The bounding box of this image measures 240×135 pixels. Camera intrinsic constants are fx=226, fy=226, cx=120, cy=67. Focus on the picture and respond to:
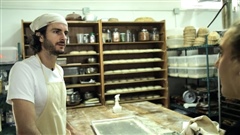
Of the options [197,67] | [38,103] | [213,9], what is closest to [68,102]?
[197,67]

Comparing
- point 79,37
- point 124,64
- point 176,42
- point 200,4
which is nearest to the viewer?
point 79,37

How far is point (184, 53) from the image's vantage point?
4965 millimetres

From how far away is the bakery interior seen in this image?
3867mm

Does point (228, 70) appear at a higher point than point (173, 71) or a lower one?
higher

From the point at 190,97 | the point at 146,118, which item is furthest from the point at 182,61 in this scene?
the point at 146,118

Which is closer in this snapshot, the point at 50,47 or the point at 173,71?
the point at 50,47

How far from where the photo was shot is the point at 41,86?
143 cm

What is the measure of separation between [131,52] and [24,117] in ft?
10.6

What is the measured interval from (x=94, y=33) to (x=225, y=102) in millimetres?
2616

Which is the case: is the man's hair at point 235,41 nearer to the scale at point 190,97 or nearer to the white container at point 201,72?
the white container at point 201,72

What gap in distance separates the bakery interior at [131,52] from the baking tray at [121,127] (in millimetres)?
1105

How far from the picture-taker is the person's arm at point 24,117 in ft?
4.07

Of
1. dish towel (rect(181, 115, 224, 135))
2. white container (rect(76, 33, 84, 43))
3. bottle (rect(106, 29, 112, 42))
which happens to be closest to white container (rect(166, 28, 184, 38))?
bottle (rect(106, 29, 112, 42))

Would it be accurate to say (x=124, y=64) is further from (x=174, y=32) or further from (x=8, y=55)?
(x=8, y=55)
